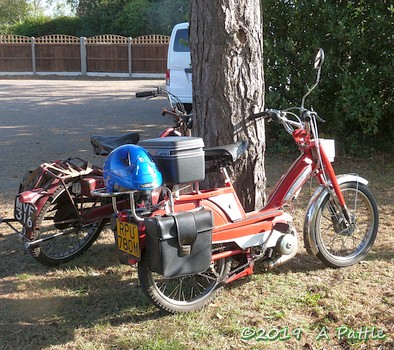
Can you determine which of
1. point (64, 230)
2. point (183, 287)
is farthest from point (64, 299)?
point (183, 287)

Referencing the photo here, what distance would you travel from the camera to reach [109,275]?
14.1 feet

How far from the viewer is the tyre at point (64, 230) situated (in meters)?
4.27

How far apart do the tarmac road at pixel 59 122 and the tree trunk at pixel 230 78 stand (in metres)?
3.09

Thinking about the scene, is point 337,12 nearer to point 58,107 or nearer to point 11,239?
point 11,239

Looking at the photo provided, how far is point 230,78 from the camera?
4.11 m

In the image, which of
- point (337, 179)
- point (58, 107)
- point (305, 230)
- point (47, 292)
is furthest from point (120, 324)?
point (58, 107)

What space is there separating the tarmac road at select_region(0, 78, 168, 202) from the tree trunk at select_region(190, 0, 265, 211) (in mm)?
3091

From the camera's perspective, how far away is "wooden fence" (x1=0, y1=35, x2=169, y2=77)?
28203mm

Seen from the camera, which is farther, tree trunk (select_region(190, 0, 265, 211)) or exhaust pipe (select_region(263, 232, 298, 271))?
tree trunk (select_region(190, 0, 265, 211))

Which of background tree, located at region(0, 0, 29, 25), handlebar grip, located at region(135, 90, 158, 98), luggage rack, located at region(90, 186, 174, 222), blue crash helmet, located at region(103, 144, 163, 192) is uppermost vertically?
background tree, located at region(0, 0, 29, 25)

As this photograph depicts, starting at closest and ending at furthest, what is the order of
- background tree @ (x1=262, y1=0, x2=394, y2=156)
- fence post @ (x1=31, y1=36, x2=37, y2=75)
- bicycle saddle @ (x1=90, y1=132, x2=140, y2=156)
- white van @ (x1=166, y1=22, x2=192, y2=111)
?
bicycle saddle @ (x1=90, y1=132, x2=140, y2=156), background tree @ (x1=262, y1=0, x2=394, y2=156), white van @ (x1=166, y1=22, x2=192, y2=111), fence post @ (x1=31, y1=36, x2=37, y2=75)

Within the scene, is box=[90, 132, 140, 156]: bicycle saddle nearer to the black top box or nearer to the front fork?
the black top box

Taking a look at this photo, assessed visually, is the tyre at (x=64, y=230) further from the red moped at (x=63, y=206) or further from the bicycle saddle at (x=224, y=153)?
the bicycle saddle at (x=224, y=153)

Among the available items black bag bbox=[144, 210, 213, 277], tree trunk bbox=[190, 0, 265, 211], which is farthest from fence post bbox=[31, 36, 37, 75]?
black bag bbox=[144, 210, 213, 277]
